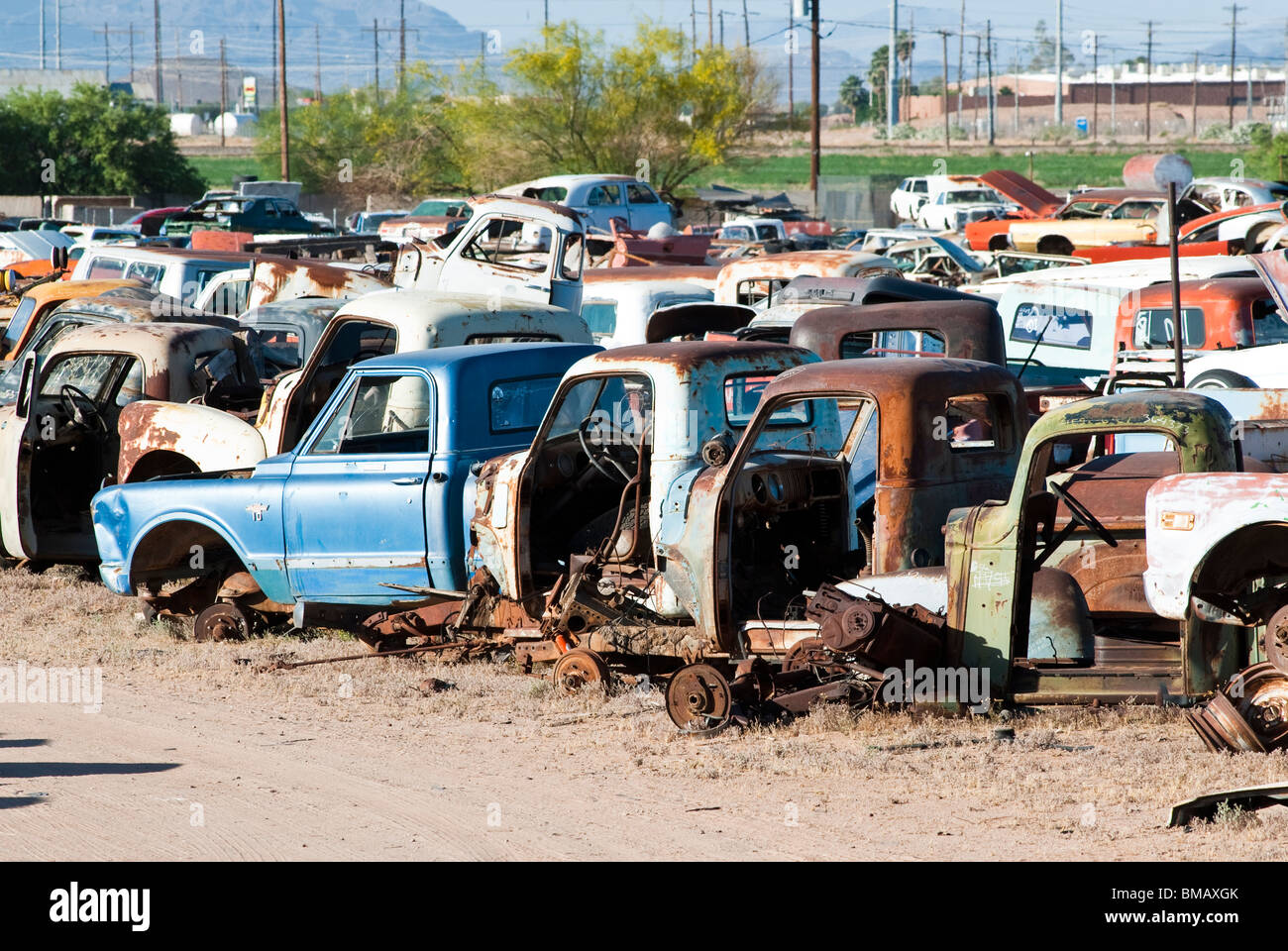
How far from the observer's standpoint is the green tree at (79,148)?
55875mm

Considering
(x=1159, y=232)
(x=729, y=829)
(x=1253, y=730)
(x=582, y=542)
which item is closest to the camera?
(x=729, y=829)

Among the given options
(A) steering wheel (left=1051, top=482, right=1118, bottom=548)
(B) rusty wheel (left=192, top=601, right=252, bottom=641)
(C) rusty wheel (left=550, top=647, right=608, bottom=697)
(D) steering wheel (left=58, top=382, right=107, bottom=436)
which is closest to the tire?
(A) steering wheel (left=1051, top=482, right=1118, bottom=548)

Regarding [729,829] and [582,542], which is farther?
[582,542]

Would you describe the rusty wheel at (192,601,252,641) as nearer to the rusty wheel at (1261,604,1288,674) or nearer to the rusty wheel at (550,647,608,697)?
the rusty wheel at (550,647,608,697)

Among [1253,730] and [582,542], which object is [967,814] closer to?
[1253,730]

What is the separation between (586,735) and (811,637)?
1174mm

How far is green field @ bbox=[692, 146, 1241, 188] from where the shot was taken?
2598 inches

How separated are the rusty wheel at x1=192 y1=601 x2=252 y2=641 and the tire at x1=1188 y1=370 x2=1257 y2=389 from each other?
717 cm

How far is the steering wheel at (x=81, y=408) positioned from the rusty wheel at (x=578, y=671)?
5.19m

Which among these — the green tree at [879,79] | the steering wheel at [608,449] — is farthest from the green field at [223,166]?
the green tree at [879,79]

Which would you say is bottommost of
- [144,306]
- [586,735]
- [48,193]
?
[586,735]

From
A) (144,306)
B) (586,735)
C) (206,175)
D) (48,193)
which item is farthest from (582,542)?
(206,175)

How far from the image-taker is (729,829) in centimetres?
596

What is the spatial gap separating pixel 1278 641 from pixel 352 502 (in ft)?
16.2
